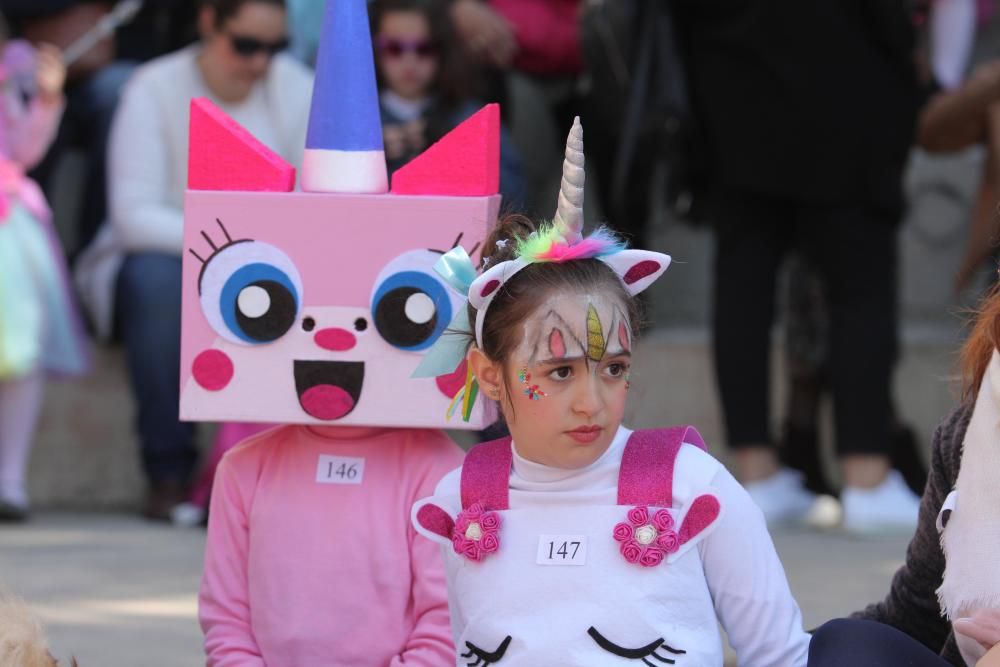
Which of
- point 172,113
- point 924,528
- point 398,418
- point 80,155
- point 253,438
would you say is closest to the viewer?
point 924,528

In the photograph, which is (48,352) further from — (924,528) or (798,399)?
(924,528)

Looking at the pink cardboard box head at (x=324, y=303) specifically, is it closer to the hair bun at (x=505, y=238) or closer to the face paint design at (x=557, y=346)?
the hair bun at (x=505, y=238)

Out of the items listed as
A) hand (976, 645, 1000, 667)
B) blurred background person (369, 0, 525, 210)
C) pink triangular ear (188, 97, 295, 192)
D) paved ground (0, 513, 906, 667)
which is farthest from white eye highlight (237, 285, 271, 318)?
blurred background person (369, 0, 525, 210)

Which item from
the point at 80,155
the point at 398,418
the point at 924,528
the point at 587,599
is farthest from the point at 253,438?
the point at 80,155

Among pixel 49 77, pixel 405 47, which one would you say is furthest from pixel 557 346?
pixel 49 77

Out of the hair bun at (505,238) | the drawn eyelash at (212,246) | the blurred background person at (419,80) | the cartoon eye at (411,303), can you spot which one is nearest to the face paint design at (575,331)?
the hair bun at (505,238)

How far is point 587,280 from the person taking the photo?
253 centimetres

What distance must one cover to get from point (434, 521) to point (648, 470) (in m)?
0.34

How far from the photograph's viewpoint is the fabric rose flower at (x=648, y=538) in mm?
2453

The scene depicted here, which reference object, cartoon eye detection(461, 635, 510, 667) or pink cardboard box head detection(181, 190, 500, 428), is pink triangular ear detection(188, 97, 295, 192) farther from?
cartoon eye detection(461, 635, 510, 667)

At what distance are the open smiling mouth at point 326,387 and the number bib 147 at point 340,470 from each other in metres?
0.15

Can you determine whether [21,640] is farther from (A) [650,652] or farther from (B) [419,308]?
(A) [650,652]

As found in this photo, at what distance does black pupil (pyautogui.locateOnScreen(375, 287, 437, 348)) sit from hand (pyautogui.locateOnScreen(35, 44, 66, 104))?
2.62 m

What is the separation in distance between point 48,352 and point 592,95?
169cm
